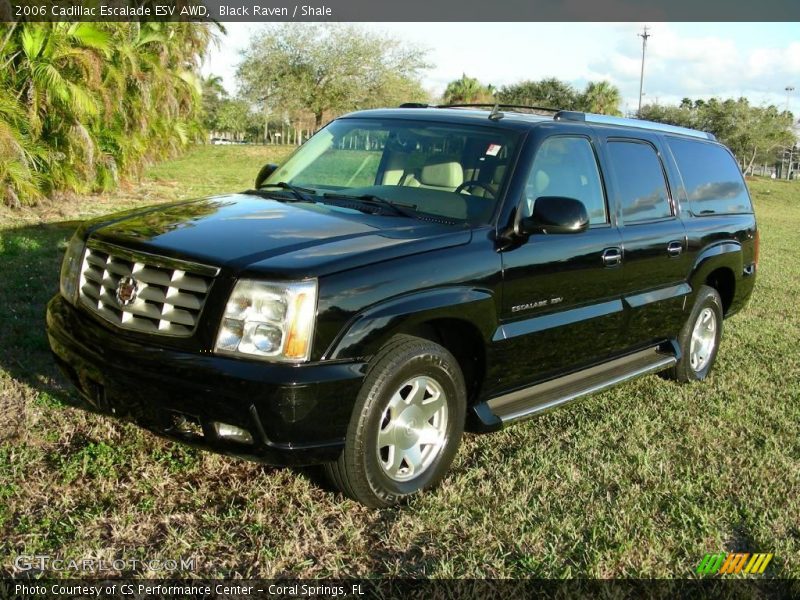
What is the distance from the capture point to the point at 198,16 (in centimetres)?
1680

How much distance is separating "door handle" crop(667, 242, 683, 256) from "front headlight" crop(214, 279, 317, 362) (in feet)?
9.99

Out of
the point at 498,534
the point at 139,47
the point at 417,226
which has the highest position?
the point at 139,47

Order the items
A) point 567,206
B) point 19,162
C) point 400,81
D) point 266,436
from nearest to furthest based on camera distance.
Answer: point 266,436 < point 567,206 < point 19,162 < point 400,81

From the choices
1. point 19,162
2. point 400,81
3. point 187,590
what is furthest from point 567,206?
point 400,81

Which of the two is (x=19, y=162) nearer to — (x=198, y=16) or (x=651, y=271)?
(x=198, y=16)

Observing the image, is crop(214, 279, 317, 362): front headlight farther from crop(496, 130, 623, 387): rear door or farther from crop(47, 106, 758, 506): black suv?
crop(496, 130, 623, 387): rear door

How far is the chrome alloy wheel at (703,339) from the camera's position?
5.96m

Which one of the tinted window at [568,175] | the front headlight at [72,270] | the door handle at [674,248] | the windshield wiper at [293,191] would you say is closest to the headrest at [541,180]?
the tinted window at [568,175]

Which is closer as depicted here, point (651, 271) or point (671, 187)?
point (651, 271)

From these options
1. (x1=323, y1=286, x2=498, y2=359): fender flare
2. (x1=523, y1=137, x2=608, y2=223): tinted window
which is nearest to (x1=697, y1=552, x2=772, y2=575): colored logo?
(x1=323, y1=286, x2=498, y2=359): fender flare

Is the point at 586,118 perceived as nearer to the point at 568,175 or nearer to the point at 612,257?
the point at 568,175

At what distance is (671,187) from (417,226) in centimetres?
245

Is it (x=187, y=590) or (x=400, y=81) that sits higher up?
(x=400, y=81)

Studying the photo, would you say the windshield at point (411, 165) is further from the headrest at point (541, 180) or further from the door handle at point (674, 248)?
the door handle at point (674, 248)
